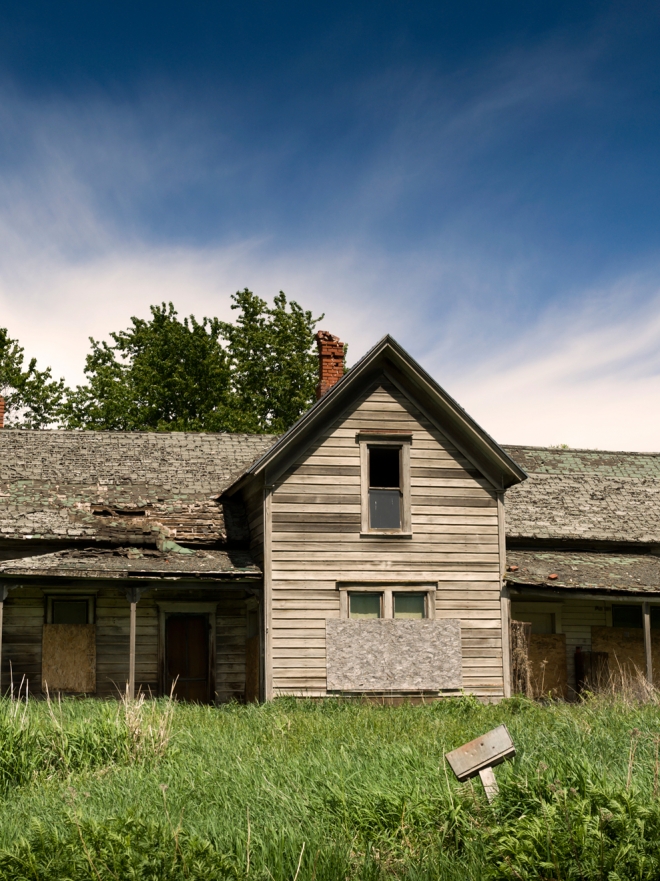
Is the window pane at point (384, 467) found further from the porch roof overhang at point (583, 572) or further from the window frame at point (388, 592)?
the porch roof overhang at point (583, 572)

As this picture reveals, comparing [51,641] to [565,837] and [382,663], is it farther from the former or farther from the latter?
[565,837]

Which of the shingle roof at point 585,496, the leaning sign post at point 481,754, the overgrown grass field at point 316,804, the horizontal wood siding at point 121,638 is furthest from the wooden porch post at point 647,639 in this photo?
the leaning sign post at point 481,754

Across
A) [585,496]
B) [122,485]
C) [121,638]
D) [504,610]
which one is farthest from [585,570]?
[122,485]

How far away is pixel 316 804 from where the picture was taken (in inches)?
298

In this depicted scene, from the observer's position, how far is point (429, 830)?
701 centimetres

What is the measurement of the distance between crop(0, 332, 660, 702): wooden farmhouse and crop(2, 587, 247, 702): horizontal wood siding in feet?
0.10

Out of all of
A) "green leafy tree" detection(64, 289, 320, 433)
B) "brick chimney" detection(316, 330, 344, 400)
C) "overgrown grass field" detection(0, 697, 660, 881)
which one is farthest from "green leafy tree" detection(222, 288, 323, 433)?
"overgrown grass field" detection(0, 697, 660, 881)

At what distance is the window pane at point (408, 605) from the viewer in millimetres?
18984

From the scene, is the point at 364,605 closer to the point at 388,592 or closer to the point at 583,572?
the point at 388,592

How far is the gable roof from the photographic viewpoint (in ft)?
61.6

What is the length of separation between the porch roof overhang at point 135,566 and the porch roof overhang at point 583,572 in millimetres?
5439

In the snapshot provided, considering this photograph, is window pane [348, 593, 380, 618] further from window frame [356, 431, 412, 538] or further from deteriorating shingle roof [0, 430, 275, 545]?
deteriorating shingle roof [0, 430, 275, 545]

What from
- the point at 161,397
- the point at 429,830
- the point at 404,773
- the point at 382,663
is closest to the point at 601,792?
the point at 429,830

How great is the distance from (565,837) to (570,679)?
1620 cm
